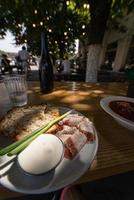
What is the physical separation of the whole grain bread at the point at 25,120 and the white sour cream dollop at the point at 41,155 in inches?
3.5

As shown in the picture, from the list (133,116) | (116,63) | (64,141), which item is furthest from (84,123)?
(116,63)

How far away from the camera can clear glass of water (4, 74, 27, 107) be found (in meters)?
0.83

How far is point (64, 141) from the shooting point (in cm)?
47

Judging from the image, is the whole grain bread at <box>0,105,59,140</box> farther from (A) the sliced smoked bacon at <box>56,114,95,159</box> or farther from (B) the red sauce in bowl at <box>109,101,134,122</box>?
(B) the red sauce in bowl at <box>109,101,134,122</box>

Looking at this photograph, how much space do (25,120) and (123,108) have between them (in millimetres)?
381

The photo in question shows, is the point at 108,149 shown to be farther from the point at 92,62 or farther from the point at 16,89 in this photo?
the point at 92,62

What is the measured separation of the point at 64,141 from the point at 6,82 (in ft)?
1.62

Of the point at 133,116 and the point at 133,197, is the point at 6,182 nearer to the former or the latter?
the point at 133,116

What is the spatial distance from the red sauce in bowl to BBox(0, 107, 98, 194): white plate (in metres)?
0.27

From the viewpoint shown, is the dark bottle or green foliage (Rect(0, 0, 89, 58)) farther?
green foliage (Rect(0, 0, 89, 58))

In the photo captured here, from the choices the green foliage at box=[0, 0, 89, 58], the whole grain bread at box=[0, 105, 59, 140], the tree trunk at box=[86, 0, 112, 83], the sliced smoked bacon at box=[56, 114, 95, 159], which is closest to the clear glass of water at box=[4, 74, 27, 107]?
the whole grain bread at box=[0, 105, 59, 140]

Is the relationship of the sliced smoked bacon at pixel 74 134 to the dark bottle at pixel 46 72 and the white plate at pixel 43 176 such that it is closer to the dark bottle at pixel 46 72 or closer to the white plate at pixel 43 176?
the white plate at pixel 43 176

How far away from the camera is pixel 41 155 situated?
1.31 ft

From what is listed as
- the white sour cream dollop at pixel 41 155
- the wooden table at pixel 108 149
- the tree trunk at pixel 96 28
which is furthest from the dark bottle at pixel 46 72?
the tree trunk at pixel 96 28
